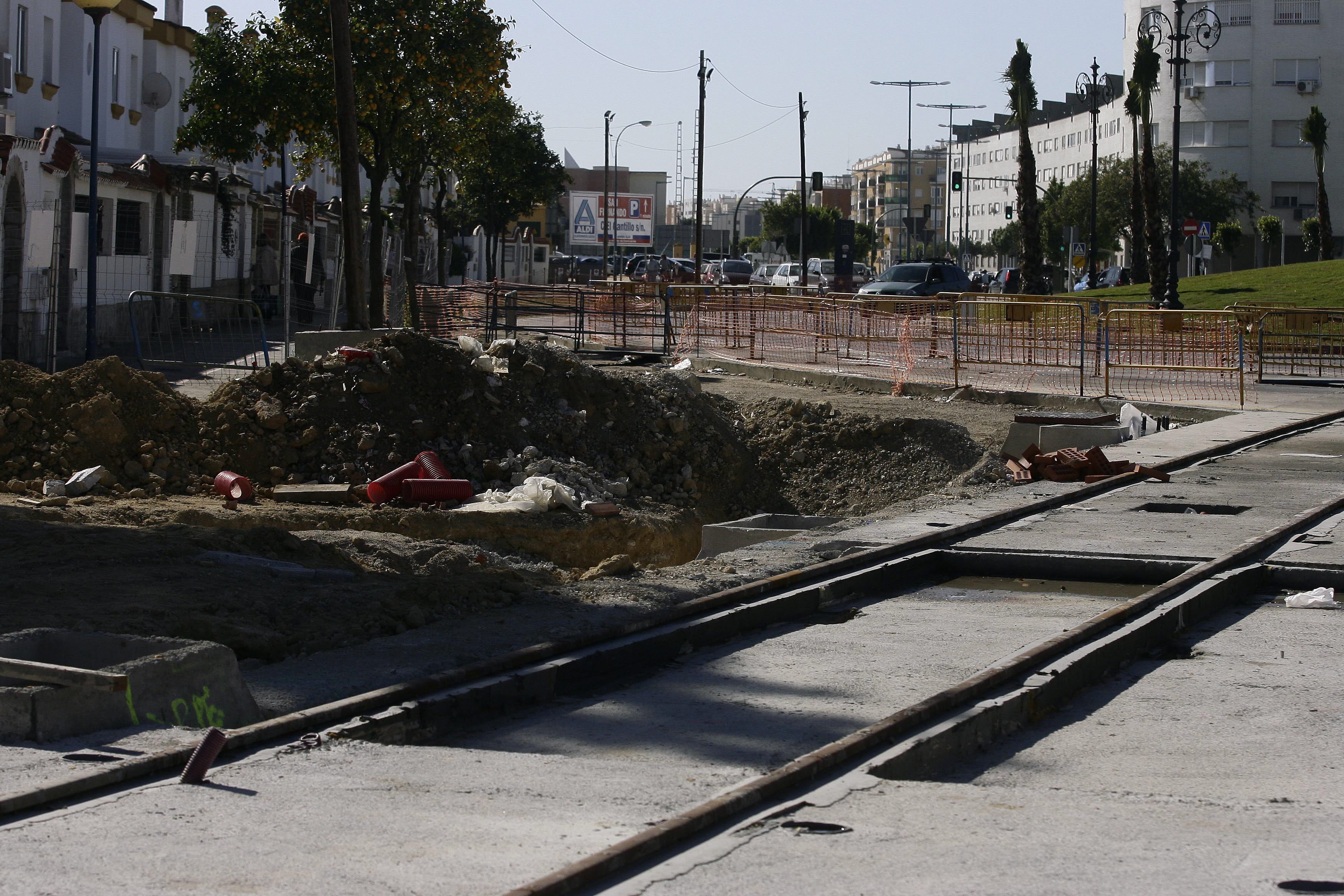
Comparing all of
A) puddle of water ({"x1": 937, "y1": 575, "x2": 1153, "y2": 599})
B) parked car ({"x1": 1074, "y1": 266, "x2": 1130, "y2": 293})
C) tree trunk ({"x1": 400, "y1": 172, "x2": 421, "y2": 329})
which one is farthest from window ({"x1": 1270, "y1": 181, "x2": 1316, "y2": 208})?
puddle of water ({"x1": 937, "y1": 575, "x2": 1153, "y2": 599})

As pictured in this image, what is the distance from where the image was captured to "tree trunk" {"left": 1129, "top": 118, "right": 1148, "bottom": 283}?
2253 inches

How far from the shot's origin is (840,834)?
4.35 m

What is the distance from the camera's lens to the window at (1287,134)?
3189 inches

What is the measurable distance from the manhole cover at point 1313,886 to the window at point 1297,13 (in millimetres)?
86462

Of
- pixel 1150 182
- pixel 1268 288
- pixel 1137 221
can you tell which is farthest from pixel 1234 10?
pixel 1268 288

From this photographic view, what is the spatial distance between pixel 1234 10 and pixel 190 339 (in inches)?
2869

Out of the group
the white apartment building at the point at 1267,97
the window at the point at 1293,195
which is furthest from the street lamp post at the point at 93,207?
the window at the point at 1293,195

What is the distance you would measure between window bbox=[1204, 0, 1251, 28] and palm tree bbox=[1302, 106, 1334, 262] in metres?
14.6

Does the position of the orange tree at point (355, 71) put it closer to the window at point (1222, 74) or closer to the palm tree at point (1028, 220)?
the palm tree at point (1028, 220)

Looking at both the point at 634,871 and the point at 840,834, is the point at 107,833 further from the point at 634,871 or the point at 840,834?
the point at 840,834

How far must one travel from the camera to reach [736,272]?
68.4 metres

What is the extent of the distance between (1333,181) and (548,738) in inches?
3285

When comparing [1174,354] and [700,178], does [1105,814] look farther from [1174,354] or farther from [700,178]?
[700,178]

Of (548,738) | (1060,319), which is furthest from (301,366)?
(1060,319)
